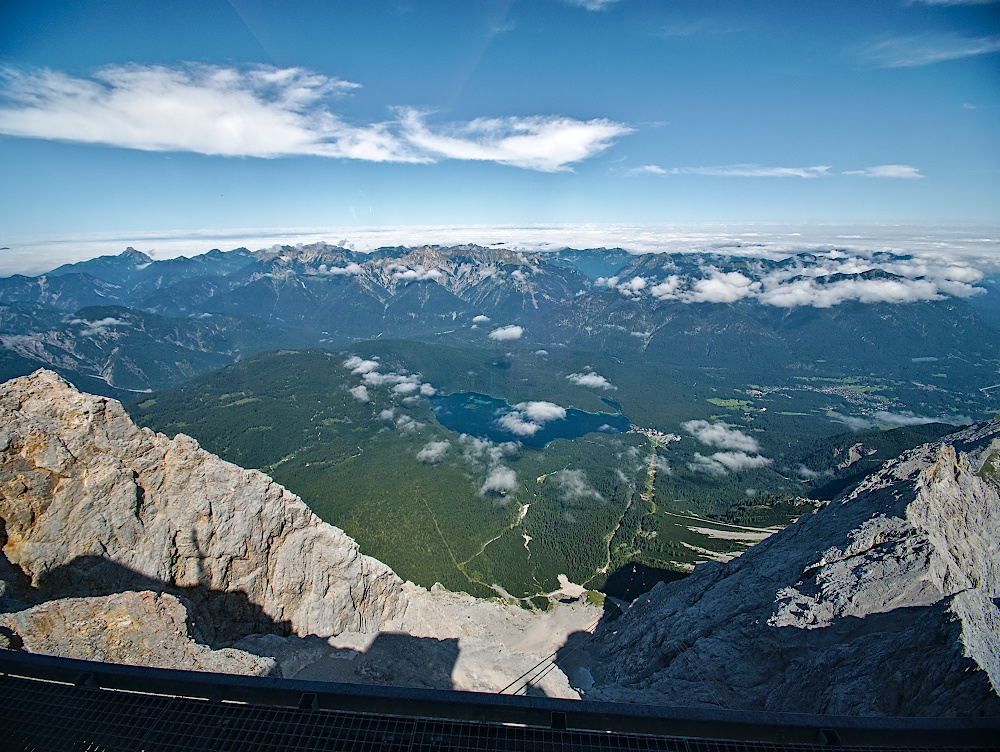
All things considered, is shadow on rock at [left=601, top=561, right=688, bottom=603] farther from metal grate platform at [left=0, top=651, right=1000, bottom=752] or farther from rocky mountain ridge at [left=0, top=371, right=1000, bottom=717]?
metal grate platform at [left=0, top=651, right=1000, bottom=752]

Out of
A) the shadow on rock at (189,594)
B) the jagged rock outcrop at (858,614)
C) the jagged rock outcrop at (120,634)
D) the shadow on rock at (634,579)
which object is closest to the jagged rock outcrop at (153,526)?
the shadow on rock at (189,594)

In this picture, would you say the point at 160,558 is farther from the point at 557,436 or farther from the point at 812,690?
the point at 557,436

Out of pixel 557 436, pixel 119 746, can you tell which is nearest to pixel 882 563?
pixel 119 746

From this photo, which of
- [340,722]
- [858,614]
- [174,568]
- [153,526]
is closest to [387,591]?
[174,568]

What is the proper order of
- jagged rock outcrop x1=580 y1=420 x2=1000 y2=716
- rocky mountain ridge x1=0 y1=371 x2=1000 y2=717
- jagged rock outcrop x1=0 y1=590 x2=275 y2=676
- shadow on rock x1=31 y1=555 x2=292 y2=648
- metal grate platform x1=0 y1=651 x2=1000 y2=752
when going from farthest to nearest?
shadow on rock x1=31 y1=555 x2=292 y2=648 < jagged rock outcrop x1=580 y1=420 x2=1000 y2=716 < rocky mountain ridge x1=0 y1=371 x2=1000 y2=717 < jagged rock outcrop x1=0 y1=590 x2=275 y2=676 < metal grate platform x1=0 y1=651 x2=1000 y2=752

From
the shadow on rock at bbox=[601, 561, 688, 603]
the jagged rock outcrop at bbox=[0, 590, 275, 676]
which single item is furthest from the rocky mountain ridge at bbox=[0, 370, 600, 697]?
the shadow on rock at bbox=[601, 561, 688, 603]

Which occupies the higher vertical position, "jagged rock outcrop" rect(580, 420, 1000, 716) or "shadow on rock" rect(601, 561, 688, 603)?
"jagged rock outcrop" rect(580, 420, 1000, 716)

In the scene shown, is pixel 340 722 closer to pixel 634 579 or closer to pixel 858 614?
pixel 858 614
